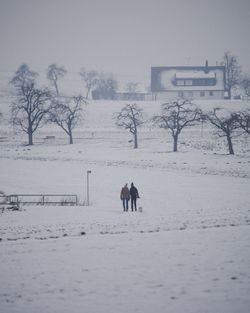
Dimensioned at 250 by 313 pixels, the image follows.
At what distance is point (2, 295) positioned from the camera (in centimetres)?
1270

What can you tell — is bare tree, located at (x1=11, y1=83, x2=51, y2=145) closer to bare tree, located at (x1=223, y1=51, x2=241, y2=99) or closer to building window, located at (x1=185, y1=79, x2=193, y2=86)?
building window, located at (x1=185, y1=79, x2=193, y2=86)

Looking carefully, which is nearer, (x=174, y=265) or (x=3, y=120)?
(x=174, y=265)

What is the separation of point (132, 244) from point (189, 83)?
391 ft

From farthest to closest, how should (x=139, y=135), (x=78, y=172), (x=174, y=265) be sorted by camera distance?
(x=139, y=135) → (x=78, y=172) → (x=174, y=265)

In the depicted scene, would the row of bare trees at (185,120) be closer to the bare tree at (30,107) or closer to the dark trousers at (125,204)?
the bare tree at (30,107)

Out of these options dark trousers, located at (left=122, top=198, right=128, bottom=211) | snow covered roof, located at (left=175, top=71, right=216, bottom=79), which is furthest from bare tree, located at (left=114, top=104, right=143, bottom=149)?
snow covered roof, located at (left=175, top=71, right=216, bottom=79)

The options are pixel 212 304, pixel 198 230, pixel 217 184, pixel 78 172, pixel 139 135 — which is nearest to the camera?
pixel 212 304

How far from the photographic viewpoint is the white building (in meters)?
130

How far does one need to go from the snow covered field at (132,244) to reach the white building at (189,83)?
8643cm

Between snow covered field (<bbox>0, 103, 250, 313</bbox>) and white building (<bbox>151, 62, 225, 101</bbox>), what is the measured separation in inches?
3403

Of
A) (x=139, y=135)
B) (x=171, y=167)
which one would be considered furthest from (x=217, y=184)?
(x=139, y=135)

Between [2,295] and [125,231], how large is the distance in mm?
8827

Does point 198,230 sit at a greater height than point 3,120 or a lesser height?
lesser

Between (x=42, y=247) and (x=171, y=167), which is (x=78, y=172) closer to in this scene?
(x=171, y=167)
